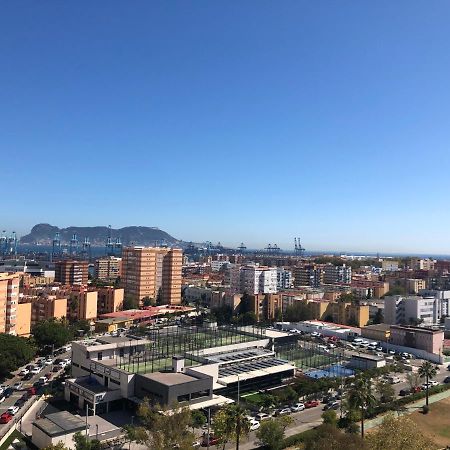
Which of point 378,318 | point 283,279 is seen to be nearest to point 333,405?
point 378,318

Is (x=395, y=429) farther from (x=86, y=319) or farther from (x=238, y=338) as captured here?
(x=86, y=319)

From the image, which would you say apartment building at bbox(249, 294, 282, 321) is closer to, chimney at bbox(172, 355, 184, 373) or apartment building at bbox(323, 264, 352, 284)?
chimney at bbox(172, 355, 184, 373)

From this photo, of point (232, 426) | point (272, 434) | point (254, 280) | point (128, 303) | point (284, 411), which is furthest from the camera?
point (254, 280)

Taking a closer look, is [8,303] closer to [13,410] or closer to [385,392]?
[13,410]

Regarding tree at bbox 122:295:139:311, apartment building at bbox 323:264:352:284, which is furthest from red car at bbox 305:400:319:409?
apartment building at bbox 323:264:352:284

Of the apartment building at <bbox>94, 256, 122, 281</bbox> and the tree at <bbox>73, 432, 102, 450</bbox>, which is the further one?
the apartment building at <bbox>94, 256, 122, 281</bbox>

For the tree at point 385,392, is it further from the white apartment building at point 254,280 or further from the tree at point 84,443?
the white apartment building at point 254,280

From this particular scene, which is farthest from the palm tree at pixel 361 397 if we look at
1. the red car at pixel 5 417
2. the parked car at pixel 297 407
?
the red car at pixel 5 417
